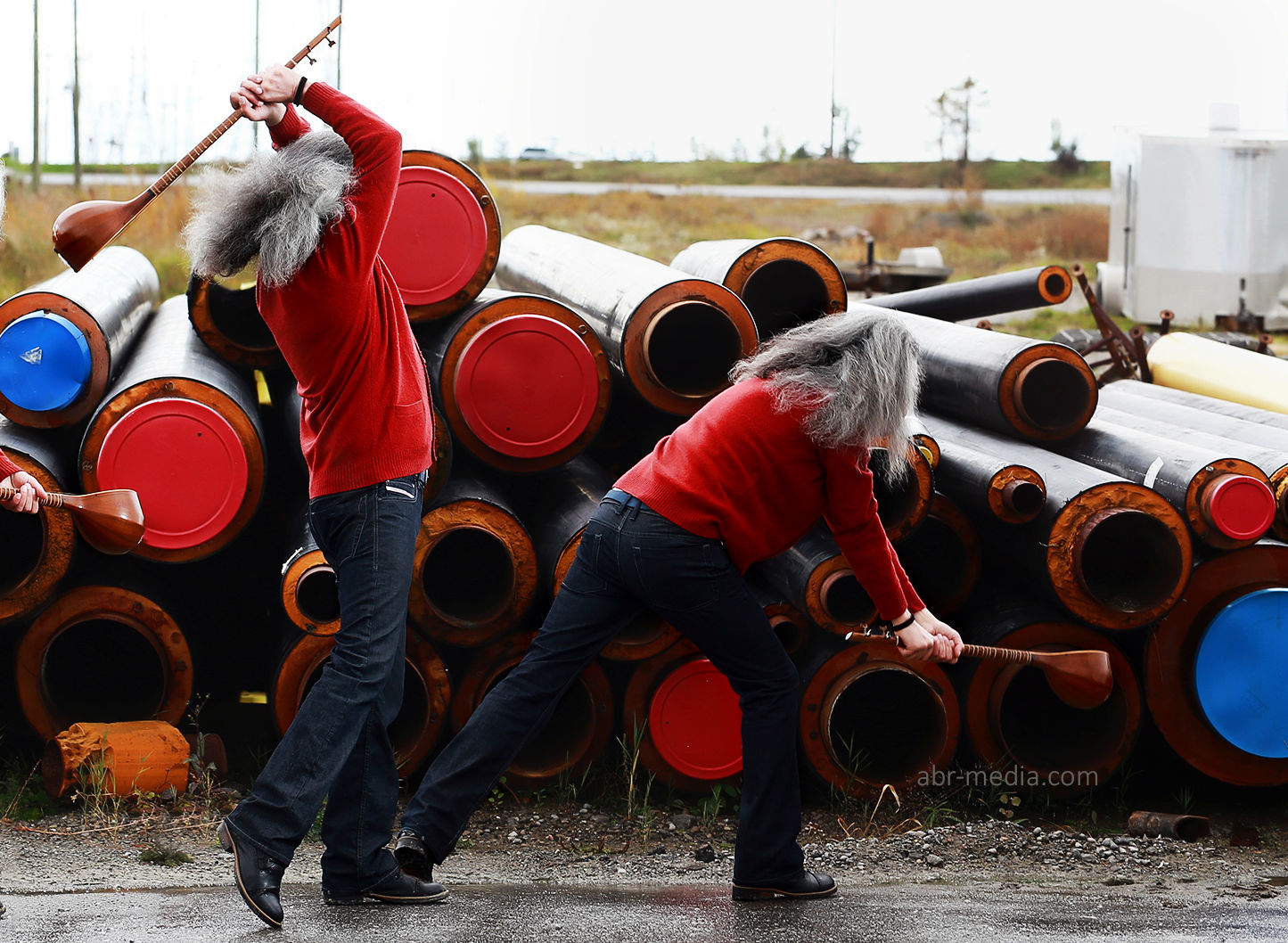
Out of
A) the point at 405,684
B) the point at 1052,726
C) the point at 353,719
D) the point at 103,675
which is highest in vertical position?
the point at 353,719

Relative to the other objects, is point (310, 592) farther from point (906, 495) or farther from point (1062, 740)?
point (1062, 740)

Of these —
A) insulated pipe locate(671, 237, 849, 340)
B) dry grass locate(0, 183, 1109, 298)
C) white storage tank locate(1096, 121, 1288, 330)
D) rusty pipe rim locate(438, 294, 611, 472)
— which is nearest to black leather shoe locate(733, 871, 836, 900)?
rusty pipe rim locate(438, 294, 611, 472)

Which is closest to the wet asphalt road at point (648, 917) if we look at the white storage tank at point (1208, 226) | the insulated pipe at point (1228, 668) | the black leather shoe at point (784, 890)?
the black leather shoe at point (784, 890)

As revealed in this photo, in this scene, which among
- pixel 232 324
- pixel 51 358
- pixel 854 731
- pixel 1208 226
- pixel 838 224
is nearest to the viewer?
pixel 51 358

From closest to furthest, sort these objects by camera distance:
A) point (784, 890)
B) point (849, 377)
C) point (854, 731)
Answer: point (849, 377) → point (784, 890) → point (854, 731)

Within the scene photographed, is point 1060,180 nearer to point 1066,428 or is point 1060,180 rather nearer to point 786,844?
point 1066,428

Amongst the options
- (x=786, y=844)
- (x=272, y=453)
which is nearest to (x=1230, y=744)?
(x=786, y=844)

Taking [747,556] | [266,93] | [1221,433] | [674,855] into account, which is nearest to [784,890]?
[674,855]

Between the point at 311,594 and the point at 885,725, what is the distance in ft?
6.55

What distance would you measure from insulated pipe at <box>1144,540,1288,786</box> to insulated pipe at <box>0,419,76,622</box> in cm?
354

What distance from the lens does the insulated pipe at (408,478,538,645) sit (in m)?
3.83

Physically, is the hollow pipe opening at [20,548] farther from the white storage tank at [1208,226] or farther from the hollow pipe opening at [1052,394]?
the white storage tank at [1208,226]

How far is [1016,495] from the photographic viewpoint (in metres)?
3.85

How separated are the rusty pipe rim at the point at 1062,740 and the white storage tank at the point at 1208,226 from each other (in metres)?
10.5
